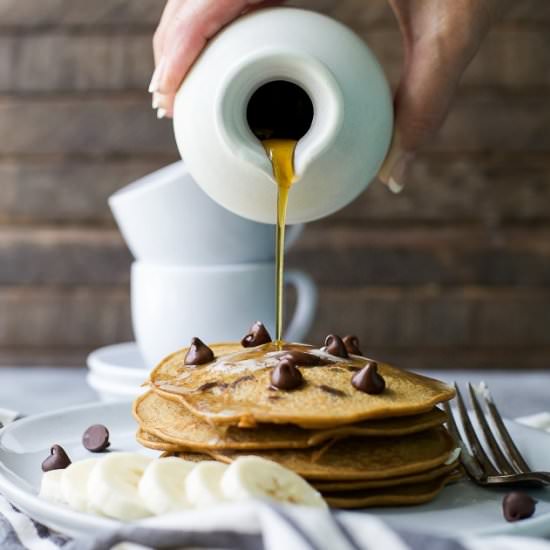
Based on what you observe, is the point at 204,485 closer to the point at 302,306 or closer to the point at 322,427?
the point at 322,427

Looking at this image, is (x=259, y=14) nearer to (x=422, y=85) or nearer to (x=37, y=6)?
(x=422, y=85)

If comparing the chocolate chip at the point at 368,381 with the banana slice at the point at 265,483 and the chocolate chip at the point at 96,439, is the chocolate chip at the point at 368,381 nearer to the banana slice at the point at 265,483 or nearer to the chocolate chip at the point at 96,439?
the banana slice at the point at 265,483

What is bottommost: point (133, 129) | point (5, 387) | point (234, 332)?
point (5, 387)

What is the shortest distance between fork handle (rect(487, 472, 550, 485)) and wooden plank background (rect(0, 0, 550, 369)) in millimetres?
1678

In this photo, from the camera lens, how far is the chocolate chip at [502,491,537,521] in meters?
0.88

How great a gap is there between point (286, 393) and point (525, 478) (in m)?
0.30

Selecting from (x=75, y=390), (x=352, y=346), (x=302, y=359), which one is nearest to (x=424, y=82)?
(x=352, y=346)

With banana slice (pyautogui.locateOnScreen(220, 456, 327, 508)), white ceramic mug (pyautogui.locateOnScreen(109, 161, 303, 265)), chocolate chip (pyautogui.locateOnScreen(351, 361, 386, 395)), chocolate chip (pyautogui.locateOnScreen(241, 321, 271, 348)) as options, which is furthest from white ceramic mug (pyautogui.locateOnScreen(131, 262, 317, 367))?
banana slice (pyautogui.locateOnScreen(220, 456, 327, 508))

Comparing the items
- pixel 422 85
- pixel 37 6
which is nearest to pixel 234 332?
pixel 422 85

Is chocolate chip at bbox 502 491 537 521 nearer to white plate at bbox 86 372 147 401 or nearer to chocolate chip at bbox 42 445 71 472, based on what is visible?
chocolate chip at bbox 42 445 71 472

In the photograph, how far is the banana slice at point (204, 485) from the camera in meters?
0.85

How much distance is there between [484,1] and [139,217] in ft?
2.53

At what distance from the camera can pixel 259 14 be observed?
1191mm

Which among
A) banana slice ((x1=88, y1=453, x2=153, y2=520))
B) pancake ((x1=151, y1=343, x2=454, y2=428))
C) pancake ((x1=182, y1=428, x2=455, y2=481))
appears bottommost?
banana slice ((x1=88, y1=453, x2=153, y2=520))
